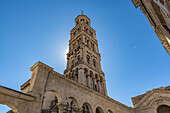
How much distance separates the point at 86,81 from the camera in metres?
25.9

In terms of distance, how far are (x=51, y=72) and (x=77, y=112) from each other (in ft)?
18.4

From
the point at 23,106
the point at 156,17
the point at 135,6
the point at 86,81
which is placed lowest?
the point at 23,106

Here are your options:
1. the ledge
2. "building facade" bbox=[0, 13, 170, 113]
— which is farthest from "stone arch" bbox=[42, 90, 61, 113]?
the ledge

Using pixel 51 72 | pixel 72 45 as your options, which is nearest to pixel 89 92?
pixel 51 72

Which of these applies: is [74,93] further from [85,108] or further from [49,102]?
[49,102]

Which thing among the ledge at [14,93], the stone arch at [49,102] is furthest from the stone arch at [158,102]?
the ledge at [14,93]

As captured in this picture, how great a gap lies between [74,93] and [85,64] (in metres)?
12.2

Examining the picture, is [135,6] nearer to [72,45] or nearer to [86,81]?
[86,81]

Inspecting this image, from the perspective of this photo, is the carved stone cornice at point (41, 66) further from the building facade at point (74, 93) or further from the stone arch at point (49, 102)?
the stone arch at point (49, 102)

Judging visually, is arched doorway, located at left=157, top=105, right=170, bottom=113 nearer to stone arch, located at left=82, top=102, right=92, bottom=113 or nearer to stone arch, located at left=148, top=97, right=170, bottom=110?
stone arch, located at left=148, top=97, right=170, bottom=110

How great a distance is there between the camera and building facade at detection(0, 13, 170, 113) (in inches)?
415

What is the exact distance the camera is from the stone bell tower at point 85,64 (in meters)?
26.0

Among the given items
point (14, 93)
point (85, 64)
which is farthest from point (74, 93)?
point (85, 64)

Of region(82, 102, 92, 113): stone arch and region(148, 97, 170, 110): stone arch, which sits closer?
region(82, 102, 92, 113): stone arch
